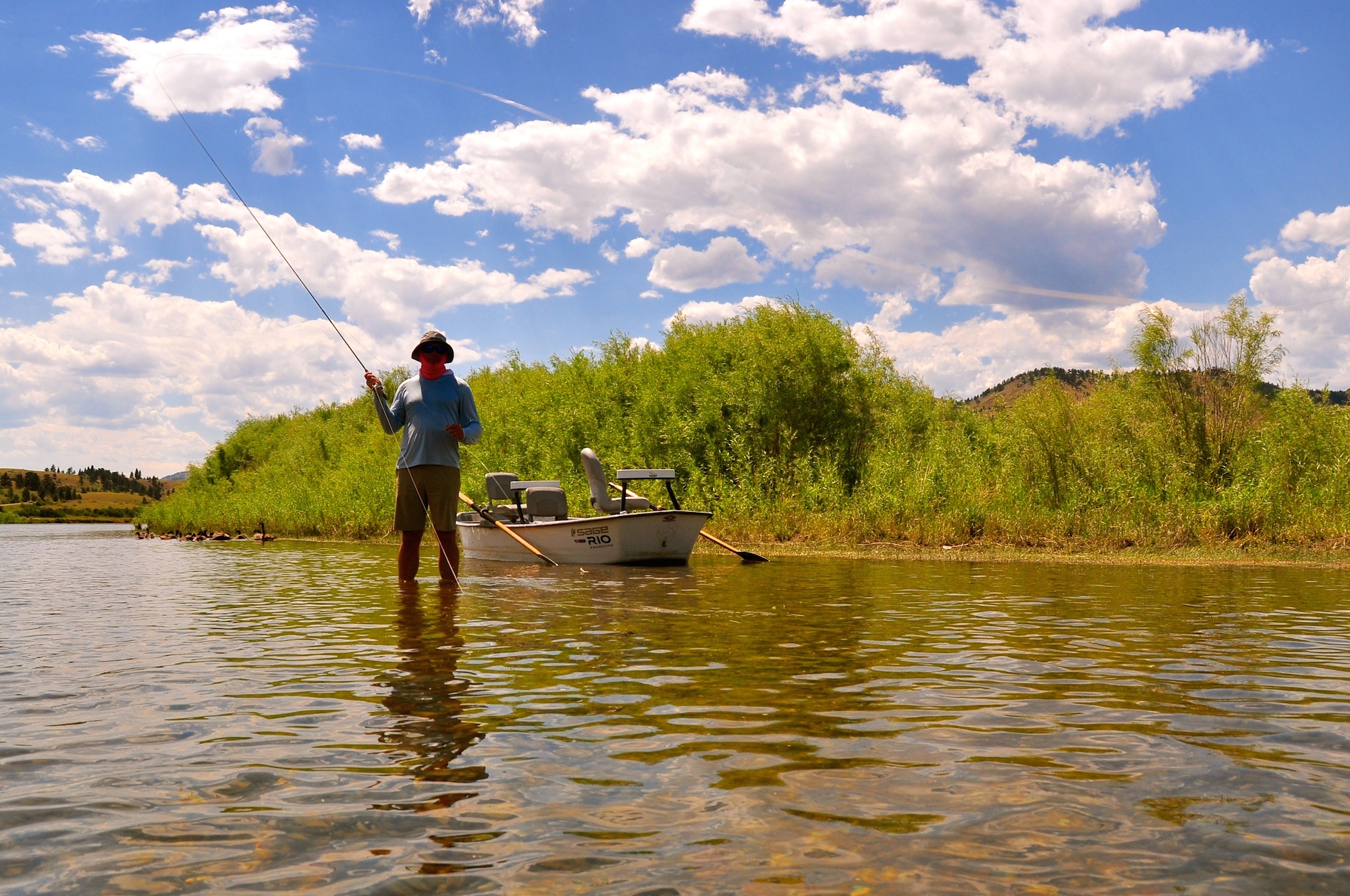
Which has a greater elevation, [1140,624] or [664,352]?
[664,352]

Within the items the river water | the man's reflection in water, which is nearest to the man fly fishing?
the river water

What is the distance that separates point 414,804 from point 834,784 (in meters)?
1.57

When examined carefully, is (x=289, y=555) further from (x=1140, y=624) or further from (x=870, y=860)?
(x=870, y=860)

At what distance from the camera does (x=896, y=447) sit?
25.7 m

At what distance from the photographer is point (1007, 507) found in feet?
67.8

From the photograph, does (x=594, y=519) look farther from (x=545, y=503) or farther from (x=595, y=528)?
(x=545, y=503)

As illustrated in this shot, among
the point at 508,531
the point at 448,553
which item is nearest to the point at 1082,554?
the point at 508,531

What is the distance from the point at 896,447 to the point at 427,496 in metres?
17.2

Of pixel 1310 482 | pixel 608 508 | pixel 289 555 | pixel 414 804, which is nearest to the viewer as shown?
pixel 414 804

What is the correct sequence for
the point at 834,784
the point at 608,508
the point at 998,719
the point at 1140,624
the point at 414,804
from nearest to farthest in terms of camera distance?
the point at 414,804 < the point at 834,784 < the point at 998,719 < the point at 1140,624 < the point at 608,508

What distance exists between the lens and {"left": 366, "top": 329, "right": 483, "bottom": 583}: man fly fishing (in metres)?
Answer: 10.9

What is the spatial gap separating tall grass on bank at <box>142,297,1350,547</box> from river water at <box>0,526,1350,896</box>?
11.7 m

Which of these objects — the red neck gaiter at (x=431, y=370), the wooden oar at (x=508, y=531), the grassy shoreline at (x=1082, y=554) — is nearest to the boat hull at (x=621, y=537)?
the wooden oar at (x=508, y=531)

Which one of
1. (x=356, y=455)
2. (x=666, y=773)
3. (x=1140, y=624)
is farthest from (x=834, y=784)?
(x=356, y=455)
